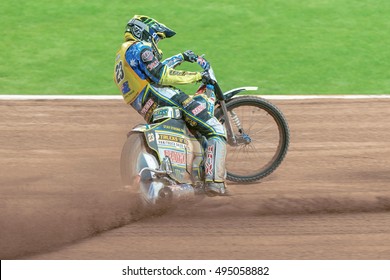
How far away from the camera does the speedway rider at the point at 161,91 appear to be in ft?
31.7

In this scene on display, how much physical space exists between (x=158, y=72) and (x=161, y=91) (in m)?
0.27

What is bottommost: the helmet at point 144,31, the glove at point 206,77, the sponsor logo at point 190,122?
the sponsor logo at point 190,122

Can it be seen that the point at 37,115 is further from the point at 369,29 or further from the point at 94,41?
the point at 369,29

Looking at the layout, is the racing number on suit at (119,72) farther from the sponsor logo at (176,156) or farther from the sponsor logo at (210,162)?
the sponsor logo at (210,162)

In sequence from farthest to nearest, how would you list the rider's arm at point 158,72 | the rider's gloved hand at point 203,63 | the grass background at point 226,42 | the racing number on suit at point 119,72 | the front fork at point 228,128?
1. the grass background at point 226,42
2. the front fork at point 228,128
3. the rider's gloved hand at point 203,63
4. the racing number on suit at point 119,72
5. the rider's arm at point 158,72

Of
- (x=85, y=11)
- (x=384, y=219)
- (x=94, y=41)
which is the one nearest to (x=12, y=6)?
(x=85, y=11)

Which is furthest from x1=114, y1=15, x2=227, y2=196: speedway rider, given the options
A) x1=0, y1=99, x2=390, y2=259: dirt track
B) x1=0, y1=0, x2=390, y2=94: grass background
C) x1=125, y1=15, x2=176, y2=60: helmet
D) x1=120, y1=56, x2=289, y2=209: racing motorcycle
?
x1=0, y1=0, x2=390, y2=94: grass background

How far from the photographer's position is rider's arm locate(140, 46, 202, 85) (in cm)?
953

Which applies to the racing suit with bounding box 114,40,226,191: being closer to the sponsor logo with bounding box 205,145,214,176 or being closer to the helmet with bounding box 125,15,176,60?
the sponsor logo with bounding box 205,145,214,176

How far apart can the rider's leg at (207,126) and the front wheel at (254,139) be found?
42 centimetres

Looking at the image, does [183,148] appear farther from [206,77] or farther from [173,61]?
[173,61]

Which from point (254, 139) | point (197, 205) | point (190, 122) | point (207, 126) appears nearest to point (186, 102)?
point (190, 122)

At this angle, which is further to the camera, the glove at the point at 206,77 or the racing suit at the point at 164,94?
the glove at the point at 206,77

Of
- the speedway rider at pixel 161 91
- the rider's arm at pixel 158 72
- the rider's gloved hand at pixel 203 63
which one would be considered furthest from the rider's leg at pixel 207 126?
the rider's gloved hand at pixel 203 63
